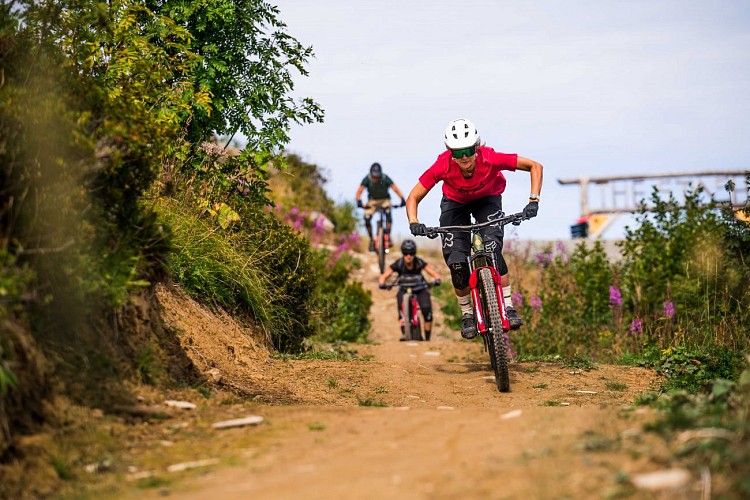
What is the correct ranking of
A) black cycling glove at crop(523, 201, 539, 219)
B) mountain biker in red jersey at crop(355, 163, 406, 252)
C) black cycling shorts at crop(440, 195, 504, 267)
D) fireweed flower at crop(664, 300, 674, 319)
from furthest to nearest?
mountain biker in red jersey at crop(355, 163, 406, 252), fireweed flower at crop(664, 300, 674, 319), black cycling shorts at crop(440, 195, 504, 267), black cycling glove at crop(523, 201, 539, 219)

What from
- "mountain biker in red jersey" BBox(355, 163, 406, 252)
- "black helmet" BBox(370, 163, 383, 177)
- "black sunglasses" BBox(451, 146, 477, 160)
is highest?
"black helmet" BBox(370, 163, 383, 177)

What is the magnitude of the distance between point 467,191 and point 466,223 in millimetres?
430

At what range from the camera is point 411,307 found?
49.4 feet

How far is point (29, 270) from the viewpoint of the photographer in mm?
5094

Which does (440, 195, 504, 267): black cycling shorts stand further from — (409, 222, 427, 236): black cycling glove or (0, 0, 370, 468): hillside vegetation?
(0, 0, 370, 468): hillside vegetation

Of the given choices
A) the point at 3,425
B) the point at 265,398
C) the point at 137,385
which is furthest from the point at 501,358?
the point at 3,425

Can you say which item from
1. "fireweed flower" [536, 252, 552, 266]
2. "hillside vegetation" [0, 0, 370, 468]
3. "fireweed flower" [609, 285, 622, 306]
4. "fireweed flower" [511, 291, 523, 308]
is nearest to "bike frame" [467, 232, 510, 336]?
"hillside vegetation" [0, 0, 370, 468]

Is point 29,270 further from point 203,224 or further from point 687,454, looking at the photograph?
point 203,224

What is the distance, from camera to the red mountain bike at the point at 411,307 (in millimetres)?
15031

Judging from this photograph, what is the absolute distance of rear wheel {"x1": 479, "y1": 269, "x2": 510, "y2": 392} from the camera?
819 cm

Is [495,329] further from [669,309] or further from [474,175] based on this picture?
[669,309]

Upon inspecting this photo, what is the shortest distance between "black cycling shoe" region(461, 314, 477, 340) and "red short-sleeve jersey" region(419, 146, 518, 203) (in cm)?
114

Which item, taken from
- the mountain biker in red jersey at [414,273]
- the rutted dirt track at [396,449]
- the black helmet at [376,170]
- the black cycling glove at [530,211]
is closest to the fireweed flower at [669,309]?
the rutted dirt track at [396,449]

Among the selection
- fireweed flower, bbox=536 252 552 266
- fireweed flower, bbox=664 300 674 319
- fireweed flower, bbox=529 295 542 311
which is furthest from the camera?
fireweed flower, bbox=536 252 552 266
